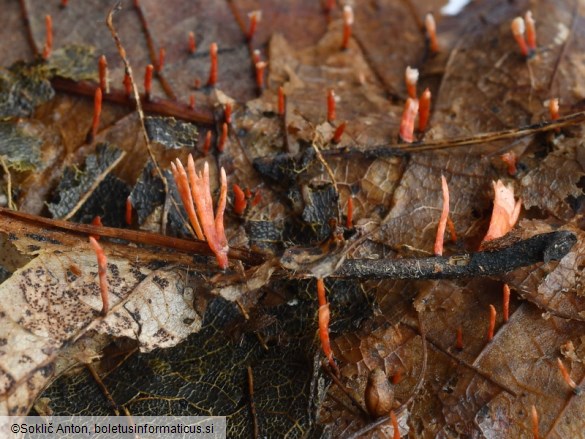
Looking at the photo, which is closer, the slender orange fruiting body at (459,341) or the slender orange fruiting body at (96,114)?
the slender orange fruiting body at (459,341)

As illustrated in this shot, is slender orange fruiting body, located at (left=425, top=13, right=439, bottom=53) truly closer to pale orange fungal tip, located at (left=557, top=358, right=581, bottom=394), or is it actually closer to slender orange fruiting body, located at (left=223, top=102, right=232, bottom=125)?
slender orange fruiting body, located at (left=223, top=102, right=232, bottom=125)

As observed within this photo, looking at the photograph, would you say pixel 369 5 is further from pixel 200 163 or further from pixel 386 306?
pixel 386 306

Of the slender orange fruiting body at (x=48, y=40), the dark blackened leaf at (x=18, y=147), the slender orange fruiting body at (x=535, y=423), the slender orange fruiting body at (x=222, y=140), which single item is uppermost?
the slender orange fruiting body at (x=48, y=40)

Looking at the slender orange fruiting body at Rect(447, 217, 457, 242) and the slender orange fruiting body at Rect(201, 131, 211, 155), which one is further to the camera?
the slender orange fruiting body at Rect(201, 131, 211, 155)

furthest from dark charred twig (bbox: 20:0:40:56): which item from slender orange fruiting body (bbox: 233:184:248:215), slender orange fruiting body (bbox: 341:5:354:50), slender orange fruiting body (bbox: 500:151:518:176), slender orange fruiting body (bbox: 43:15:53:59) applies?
slender orange fruiting body (bbox: 500:151:518:176)

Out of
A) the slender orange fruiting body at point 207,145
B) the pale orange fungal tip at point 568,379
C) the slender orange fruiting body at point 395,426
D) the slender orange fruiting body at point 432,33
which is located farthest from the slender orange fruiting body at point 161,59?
the pale orange fungal tip at point 568,379

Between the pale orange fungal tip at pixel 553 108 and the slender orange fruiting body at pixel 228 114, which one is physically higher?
the slender orange fruiting body at pixel 228 114

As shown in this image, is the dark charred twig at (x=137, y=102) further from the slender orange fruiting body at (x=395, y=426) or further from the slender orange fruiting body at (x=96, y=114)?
the slender orange fruiting body at (x=395, y=426)

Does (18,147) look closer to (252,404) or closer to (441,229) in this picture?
(252,404)
